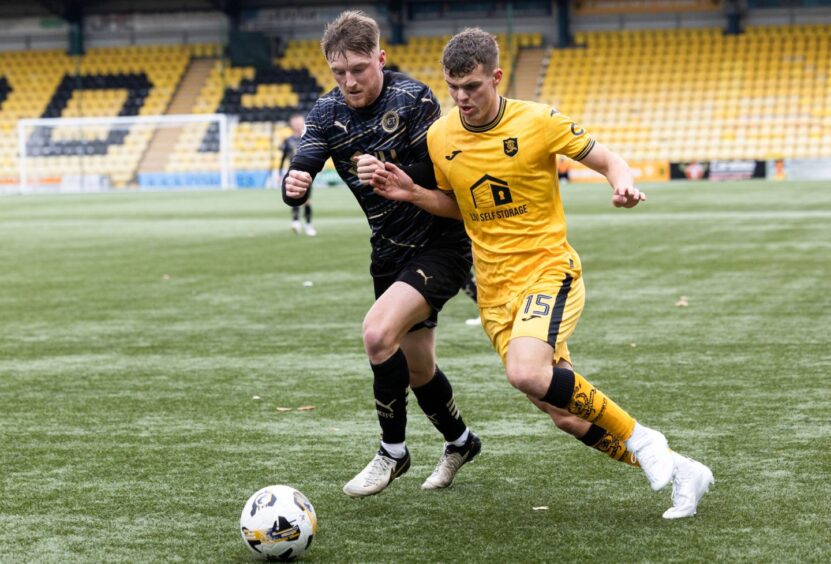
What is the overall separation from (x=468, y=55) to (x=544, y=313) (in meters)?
1.01

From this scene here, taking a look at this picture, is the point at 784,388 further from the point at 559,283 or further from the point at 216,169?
the point at 216,169

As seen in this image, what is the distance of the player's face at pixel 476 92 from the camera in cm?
488

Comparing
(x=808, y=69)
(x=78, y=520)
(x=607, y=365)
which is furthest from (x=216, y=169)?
(x=78, y=520)

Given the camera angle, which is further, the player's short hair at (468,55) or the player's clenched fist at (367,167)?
the player's clenched fist at (367,167)

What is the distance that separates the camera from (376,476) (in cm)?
512

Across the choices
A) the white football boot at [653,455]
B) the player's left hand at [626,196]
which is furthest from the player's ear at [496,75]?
the white football boot at [653,455]

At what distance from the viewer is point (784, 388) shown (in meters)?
7.28

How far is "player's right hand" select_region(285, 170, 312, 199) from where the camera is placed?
5.16m

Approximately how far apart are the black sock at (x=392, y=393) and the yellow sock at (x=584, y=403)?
70 centimetres

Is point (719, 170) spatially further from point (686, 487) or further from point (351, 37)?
point (686, 487)

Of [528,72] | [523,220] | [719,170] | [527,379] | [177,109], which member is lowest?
[177,109]

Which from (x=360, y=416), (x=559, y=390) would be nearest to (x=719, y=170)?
(x=360, y=416)

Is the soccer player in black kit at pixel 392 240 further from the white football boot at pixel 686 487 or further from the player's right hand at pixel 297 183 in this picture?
the white football boot at pixel 686 487

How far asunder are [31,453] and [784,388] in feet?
13.3
